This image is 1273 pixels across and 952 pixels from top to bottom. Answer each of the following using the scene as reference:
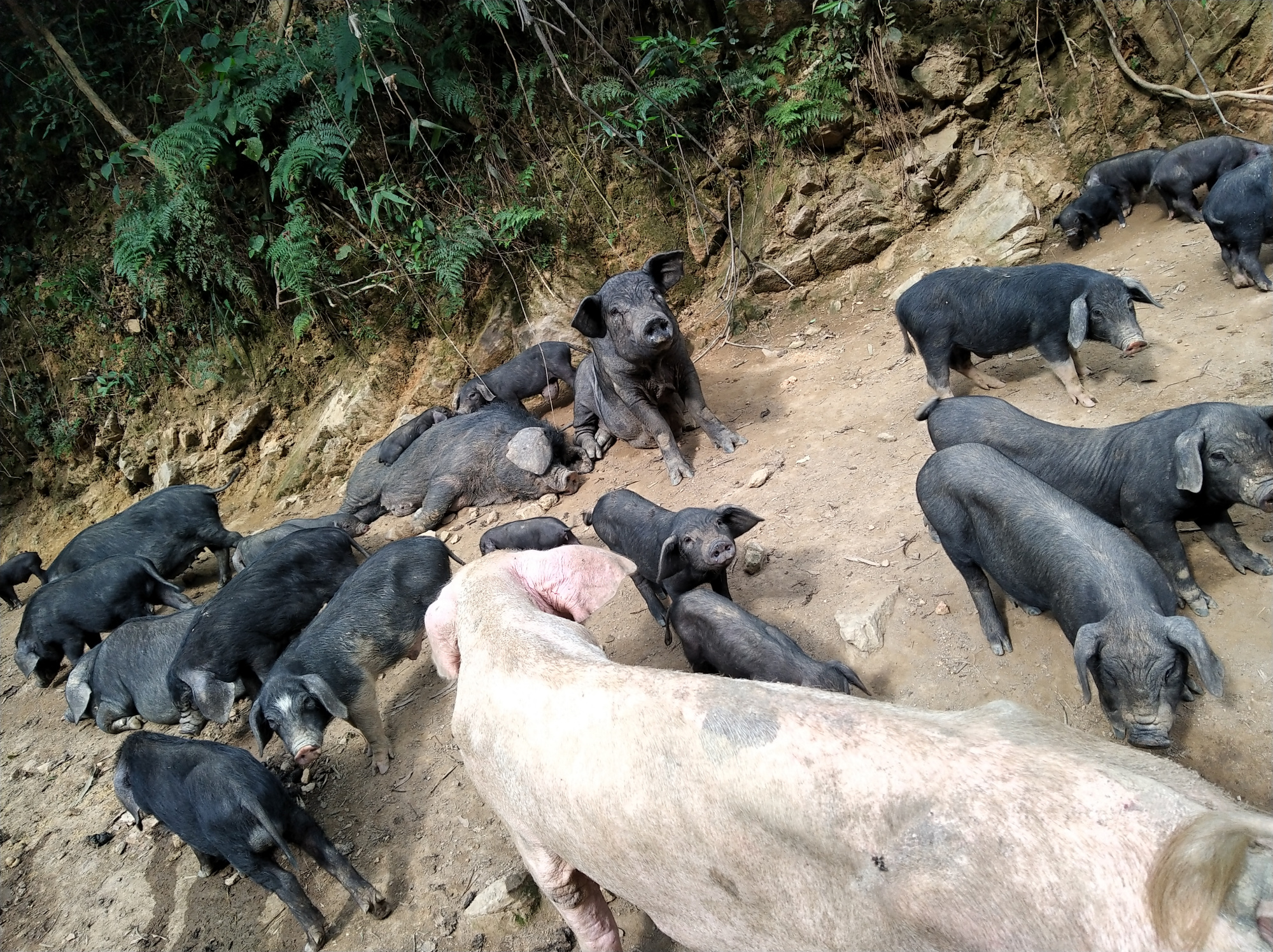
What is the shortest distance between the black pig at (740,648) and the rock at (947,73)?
699 cm

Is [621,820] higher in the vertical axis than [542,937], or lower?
higher

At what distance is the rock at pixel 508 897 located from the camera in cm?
336

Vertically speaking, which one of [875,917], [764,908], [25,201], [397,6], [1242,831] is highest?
[25,201]

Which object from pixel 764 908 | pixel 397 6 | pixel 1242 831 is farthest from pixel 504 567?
pixel 397 6

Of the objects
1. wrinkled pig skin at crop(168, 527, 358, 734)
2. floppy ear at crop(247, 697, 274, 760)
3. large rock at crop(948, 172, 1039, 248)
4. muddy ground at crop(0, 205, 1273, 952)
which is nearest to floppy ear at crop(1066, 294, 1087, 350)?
muddy ground at crop(0, 205, 1273, 952)

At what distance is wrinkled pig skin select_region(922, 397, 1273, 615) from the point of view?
3395 mm

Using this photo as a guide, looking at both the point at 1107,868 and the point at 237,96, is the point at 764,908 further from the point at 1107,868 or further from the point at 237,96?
the point at 237,96

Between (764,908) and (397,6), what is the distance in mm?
9968

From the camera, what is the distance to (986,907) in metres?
1.53

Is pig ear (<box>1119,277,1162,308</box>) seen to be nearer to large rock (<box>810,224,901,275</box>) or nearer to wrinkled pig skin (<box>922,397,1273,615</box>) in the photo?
wrinkled pig skin (<box>922,397,1273,615</box>)

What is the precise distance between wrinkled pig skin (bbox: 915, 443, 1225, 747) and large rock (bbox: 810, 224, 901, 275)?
502cm

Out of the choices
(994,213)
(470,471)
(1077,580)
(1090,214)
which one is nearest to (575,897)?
(1077,580)

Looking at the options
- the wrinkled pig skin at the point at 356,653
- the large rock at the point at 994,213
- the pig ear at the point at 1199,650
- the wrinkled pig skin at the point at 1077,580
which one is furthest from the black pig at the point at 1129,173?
the wrinkled pig skin at the point at 356,653

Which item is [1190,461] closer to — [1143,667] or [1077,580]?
[1077,580]
